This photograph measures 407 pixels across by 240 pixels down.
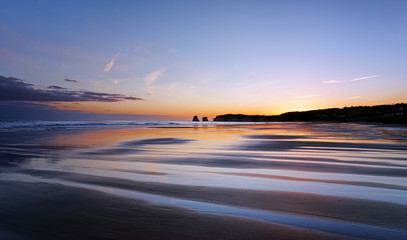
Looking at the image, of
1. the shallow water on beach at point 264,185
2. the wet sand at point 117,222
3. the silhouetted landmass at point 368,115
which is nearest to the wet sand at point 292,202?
the shallow water on beach at point 264,185

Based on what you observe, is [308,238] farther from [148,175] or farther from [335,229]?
[148,175]

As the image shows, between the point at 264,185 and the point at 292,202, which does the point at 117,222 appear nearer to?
the point at 292,202

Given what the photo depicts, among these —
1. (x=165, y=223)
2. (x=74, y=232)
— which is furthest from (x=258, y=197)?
(x=74, y=232)

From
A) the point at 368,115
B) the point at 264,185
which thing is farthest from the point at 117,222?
the point at 368,115

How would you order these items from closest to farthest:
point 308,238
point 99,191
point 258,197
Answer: point 308,238 < point 258,197 < point 99,191

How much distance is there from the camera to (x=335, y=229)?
8.21ft

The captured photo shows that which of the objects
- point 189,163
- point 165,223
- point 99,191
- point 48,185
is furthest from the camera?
point 189,163

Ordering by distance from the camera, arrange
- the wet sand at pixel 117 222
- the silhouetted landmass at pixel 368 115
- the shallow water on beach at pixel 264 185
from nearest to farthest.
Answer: the wet sand at pixel 117 222 → the shallow water on beach at pixel 264 185 → the silhouetted landmass at pixel 368 115

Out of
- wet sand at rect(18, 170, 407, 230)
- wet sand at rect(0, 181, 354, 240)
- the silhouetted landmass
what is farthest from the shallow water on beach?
the silhouetted landmass

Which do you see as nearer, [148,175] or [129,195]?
[129,195]

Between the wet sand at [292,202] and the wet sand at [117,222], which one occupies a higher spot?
the wet sand at [117,222]

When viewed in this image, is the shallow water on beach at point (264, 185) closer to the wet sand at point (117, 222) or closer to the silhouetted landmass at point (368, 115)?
the wet sand at point (117, 222)

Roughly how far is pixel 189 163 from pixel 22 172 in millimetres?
3969

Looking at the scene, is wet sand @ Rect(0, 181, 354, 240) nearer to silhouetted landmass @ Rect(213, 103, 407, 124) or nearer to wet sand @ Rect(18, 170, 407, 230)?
wet sand @ Rect(18, 170, 407, 230)
